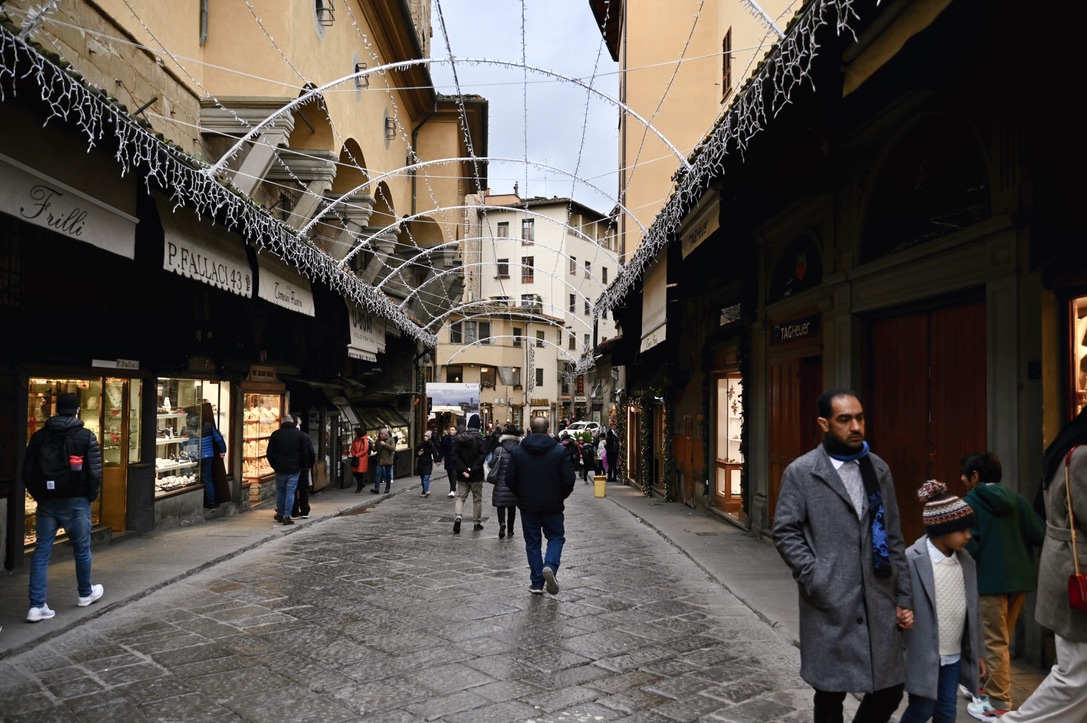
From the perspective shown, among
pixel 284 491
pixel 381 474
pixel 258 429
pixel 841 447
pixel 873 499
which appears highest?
pixel 841 447

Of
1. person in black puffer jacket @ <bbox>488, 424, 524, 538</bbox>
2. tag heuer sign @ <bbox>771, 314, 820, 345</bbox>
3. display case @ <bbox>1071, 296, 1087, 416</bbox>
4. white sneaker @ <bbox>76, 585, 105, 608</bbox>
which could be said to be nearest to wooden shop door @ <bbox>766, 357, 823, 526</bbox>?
tag heuer sign @ <bbox>771, 314, 820, 345</bbox>

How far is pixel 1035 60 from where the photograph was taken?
17.2 ft

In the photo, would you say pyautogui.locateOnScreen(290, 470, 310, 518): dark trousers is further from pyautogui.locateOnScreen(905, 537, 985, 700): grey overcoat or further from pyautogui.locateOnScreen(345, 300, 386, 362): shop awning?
pyautogui.locateOnScreen(905, 537, 985, 700): grey overcoat

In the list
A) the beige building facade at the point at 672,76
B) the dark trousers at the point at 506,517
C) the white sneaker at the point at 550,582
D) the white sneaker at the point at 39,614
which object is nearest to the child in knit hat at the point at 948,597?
the white sneaker at the point at 550,582

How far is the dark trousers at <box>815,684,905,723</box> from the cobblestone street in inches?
49.1

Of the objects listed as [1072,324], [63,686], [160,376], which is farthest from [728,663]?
[160,376]

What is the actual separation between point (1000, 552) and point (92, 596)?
718cm

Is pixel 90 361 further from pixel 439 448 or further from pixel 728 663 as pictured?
pixel 439 448

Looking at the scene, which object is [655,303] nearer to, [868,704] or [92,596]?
[92,596]

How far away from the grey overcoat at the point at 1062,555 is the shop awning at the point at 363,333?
15145mm

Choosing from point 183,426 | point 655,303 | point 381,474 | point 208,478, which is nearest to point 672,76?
point 655,303

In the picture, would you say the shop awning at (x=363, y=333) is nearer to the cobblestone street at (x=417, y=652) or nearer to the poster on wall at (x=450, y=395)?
the cobblestone street at (x=417, y=652)

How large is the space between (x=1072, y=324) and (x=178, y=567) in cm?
884

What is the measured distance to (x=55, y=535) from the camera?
7.03m
